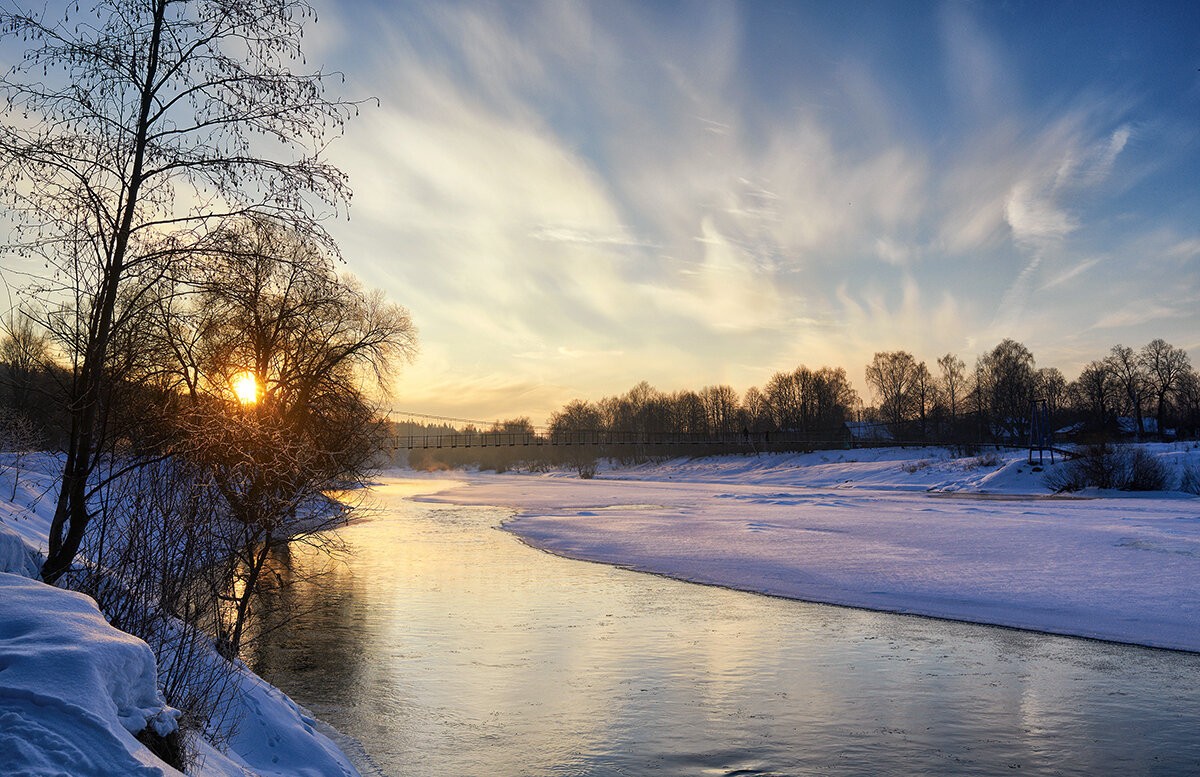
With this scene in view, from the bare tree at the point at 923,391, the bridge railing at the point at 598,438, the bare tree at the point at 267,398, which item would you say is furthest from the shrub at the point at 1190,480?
the bare tree at the point at 923,391

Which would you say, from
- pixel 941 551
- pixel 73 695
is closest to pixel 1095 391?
pixel 941 551

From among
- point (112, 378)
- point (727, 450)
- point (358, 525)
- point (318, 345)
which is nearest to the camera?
point (112, 378)

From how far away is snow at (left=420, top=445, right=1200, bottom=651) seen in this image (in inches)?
533

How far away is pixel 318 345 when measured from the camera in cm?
2442

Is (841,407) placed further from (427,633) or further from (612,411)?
(427,633)

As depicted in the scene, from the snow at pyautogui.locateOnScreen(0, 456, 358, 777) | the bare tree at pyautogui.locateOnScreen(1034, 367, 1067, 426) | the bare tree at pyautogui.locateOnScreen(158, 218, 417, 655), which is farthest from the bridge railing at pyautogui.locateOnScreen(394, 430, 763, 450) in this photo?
the snow at pyautogui.locateOnScreen(0, 456, 358, 777)

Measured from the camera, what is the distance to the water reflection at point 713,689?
23.5ft

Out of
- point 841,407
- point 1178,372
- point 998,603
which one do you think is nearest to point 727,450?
point 841,407

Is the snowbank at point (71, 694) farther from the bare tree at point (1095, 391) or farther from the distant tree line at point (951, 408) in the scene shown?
the bare tree at point (1095, 391)

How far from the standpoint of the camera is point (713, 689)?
361 inches

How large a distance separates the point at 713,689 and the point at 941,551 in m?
13.2

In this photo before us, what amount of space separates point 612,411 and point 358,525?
4712 inches

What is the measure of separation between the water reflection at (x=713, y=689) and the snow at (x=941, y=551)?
1646 millimetres

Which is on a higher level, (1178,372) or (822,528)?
(1178,372)
